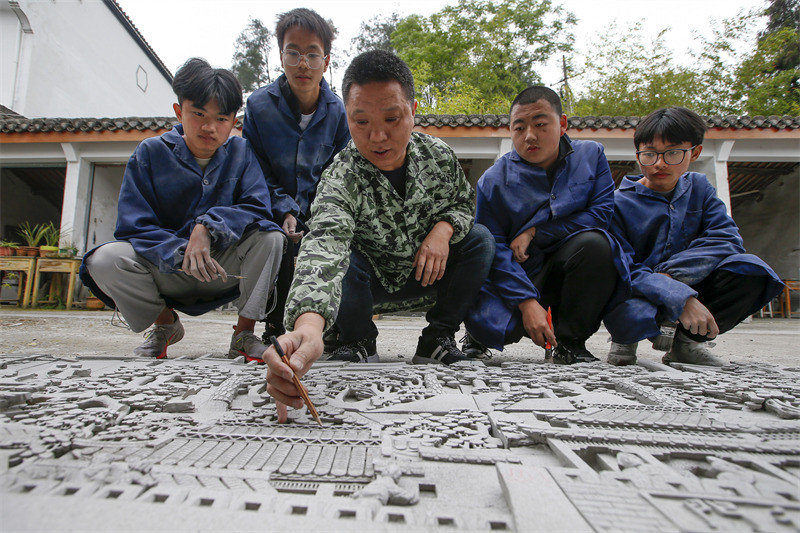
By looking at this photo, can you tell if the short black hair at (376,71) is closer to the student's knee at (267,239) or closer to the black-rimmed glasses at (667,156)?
the student's knee at (267,239)

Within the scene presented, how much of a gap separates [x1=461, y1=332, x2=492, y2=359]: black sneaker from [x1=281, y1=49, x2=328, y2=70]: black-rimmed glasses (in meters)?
1.74

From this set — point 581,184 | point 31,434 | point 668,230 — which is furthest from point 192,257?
point 668,230

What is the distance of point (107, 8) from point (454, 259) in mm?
14210

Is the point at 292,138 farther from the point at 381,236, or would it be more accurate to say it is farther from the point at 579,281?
the point at 579,281

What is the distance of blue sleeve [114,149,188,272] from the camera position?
2121 mm

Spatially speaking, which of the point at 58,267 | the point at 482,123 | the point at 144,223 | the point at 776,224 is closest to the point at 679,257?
the point at 144,223

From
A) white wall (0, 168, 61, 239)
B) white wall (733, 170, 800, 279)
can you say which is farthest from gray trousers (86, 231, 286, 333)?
white wall (733, 170, 800, 279)

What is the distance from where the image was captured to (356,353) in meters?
2.28

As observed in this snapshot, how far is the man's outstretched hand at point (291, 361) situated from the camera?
3.50 feet

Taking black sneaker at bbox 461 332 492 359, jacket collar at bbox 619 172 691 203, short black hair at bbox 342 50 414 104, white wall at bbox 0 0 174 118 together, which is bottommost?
black sneaker at bbox 461 332 492 359

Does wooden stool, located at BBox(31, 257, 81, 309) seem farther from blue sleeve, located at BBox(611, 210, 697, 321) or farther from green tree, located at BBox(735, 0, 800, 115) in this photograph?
green tree, located at BBox(735, 0, 800, 115)

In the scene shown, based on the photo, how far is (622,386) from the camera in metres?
1.65

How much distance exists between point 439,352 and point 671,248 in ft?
4.62

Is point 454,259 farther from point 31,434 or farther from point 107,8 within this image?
point 107,8
